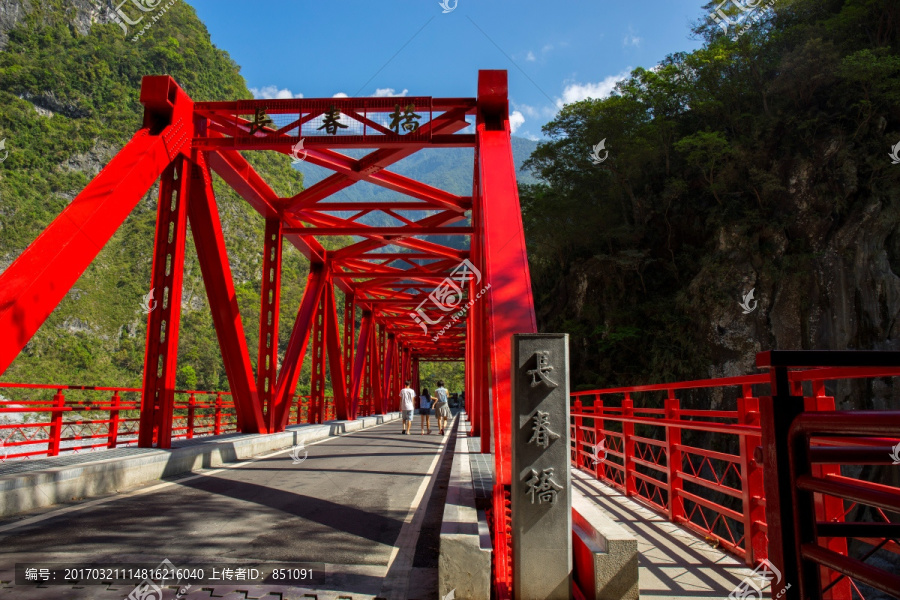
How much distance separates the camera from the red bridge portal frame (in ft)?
19.5

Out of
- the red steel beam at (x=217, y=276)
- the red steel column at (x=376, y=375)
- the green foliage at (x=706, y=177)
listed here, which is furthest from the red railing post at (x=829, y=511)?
the red steel column at (x=376, y=375)

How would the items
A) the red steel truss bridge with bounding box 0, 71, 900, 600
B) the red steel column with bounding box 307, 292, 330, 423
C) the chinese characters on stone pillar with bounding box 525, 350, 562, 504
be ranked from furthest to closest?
the red steel column with bounding box 307, 292, 330, 423, the chinese characters on stone pillar with bounding box 525, 350, 562, 504, the red steel truss bridge with bounding box 0, 71, 900, 600

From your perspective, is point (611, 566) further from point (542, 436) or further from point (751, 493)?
point (751, 493)

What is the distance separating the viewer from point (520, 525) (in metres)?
3.18

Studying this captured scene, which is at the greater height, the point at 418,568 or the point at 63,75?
the point at 63,75

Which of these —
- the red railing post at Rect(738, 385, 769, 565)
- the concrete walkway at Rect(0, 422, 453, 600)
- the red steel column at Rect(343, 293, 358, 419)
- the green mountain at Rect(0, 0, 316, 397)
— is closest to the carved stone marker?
the concrete walkway at Rect(0, 422, 453, 600)

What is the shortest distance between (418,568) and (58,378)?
132ft

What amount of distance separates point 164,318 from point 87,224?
77.5 inches

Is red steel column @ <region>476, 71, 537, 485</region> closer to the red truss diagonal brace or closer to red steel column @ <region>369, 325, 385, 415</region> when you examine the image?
the red truss diagonal brace

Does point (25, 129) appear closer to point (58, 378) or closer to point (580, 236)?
point (58, 378)

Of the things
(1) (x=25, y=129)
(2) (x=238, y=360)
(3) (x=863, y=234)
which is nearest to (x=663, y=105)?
(3) (x=863, y=234)

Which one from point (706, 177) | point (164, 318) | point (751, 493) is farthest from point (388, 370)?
point (751, 493)

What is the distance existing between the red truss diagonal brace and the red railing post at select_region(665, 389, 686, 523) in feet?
19.4

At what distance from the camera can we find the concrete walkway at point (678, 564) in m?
3.34
